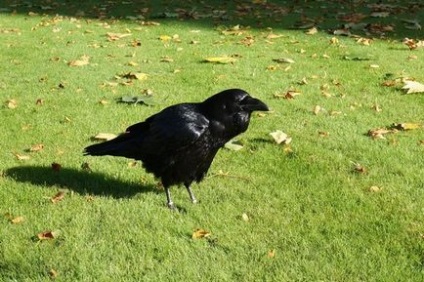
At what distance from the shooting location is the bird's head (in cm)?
449

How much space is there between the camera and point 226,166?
18.2ft

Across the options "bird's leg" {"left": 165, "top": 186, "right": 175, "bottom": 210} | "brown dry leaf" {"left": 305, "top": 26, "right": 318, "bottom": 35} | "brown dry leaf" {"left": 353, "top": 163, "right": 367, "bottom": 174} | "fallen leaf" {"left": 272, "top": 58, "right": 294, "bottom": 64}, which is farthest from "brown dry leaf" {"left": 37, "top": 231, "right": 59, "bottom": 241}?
"brown dry leaf" {"left": 305, "top": 26, "right": 318, "bottom": 35}

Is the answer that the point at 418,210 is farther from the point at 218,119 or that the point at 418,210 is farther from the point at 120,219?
the point at 120,219

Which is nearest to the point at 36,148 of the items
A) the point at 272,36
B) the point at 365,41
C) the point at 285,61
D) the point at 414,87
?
the point at 285,61

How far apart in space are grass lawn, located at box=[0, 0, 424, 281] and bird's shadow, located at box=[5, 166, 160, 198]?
0.7 inches

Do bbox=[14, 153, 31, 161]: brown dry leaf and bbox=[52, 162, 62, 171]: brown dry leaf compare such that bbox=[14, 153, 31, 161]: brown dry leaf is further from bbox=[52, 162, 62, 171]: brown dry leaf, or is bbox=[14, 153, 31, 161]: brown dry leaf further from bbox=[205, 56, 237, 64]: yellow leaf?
bbox=[205, 56, 237, 64]: yellow leaf

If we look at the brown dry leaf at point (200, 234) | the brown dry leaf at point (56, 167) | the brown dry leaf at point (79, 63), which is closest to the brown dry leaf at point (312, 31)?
the brown dry leaf at point (79, 63)

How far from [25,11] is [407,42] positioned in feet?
29.1

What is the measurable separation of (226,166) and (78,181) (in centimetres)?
139

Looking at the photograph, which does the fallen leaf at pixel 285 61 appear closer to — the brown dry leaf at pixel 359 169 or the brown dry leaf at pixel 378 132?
the brown dry leaf at pixel 378 132

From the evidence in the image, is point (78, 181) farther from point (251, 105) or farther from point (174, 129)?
point (251, 105)

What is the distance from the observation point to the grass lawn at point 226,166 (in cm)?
401

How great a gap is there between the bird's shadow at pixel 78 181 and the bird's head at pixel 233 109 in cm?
101

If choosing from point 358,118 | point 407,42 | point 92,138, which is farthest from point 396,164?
point 407,42
